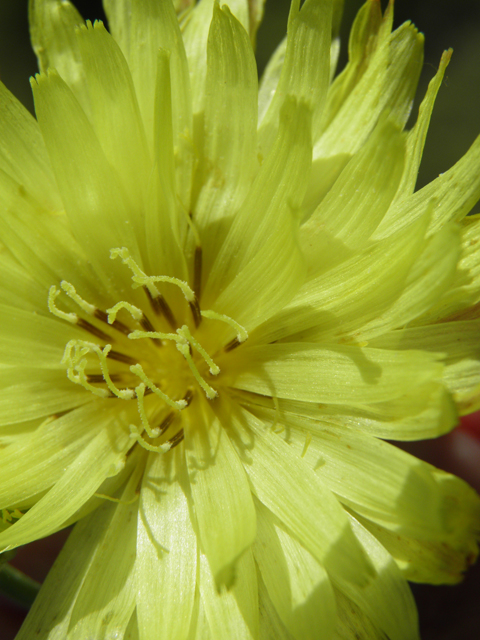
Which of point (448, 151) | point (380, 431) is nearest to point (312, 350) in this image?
point (380, 431)

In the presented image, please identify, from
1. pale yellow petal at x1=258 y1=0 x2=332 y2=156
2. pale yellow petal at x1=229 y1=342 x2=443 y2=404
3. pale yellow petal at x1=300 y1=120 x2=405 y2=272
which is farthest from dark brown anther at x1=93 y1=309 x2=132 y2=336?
pale yellow petal at x1=258 y1=0 x2=332 y2=156

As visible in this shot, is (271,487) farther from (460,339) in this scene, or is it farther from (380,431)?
(460,339)

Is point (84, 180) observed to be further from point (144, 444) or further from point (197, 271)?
point (144, 444)

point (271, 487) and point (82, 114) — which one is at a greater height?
point (82, 114)

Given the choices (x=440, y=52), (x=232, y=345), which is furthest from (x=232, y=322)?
(x=440, y=52)

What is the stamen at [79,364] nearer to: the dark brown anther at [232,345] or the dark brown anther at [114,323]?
the dark brown anther at [114,323]

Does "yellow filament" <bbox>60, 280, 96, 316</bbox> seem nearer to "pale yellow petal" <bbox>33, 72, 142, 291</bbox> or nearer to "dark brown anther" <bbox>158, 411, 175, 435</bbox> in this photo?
"pale yellow petal" <bbox>33, 72, 142, 291</bbox>

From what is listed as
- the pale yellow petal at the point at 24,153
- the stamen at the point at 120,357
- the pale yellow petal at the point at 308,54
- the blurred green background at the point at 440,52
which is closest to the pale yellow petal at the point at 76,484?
the stamen at the point at 120,357
